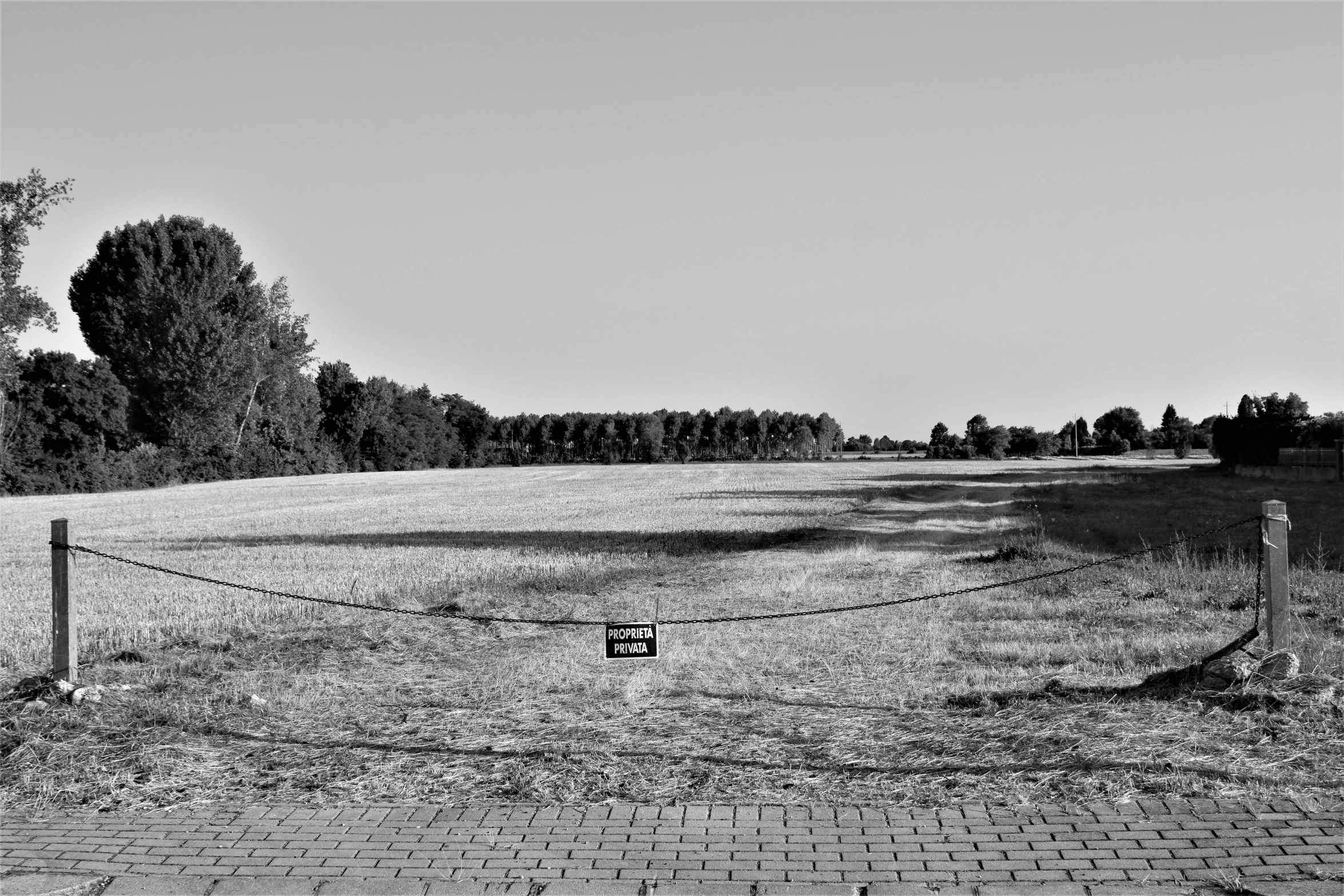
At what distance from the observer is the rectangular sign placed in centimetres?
833

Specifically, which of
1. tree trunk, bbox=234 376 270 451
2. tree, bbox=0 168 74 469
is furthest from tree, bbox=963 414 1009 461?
tree, bbox=0 168 74 469

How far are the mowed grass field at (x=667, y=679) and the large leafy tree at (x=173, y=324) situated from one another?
Result: 164 ft

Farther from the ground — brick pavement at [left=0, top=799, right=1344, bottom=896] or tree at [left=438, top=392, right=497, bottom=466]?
tree at [left=438, top=392, right=497, bottom=466]

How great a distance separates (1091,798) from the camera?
6.15 m

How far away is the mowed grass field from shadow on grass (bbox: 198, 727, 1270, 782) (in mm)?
24

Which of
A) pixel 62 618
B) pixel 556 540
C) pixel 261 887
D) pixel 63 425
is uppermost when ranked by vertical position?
pixel 63 425

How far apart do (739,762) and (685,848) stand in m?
1.44

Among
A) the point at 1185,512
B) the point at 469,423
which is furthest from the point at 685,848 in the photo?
the point at 469,423

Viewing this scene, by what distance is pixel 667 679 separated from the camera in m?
9.38

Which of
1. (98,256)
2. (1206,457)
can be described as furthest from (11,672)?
(1206,457)

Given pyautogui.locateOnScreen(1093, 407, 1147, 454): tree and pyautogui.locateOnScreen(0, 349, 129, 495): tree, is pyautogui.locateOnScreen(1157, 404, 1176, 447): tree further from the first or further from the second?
pyautogui.locateOnScreen(0, 349, 129, 495): tree

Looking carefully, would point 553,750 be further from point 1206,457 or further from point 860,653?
point 1206,457

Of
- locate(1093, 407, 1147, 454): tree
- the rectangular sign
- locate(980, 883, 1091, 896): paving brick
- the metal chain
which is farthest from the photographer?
locate(1093, 407, 1147, 454): tree

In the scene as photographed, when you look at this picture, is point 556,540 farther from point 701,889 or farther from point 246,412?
point 246,412
